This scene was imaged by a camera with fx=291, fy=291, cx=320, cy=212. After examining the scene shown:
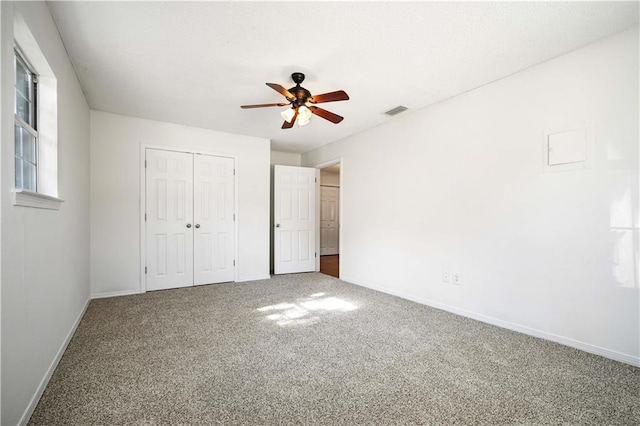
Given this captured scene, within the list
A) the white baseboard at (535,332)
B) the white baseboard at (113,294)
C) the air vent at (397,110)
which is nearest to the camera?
the white baseboard at (535,332)

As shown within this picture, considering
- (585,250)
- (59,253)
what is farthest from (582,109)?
(59,253)

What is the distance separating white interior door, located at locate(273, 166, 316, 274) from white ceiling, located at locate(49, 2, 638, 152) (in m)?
2.09

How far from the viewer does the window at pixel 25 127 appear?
1749mm

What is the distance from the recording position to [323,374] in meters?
1.92

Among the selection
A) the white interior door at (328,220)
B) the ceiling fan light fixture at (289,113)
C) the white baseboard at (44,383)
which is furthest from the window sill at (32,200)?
the white interior door at (328,220)

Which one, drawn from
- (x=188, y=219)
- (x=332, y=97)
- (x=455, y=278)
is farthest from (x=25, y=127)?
(x=455, y=278)

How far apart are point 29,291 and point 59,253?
26.9 inches

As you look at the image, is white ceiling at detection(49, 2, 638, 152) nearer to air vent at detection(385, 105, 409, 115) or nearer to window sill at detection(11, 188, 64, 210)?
air vent at detection(385, 105, 409, 115)

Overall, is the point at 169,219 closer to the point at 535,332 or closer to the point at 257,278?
the point at 257,278

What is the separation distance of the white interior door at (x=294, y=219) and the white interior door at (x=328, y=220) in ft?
8.46

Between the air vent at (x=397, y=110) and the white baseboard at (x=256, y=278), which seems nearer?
the air vent at (x=397, y=110)

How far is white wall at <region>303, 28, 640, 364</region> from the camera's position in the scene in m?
2.13

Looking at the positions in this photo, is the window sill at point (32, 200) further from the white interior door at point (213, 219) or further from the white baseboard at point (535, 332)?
the white baseboard at point (535, 332)

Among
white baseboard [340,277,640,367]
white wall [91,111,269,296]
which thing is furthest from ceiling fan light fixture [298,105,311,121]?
white baseboard [340,277,640,367]
